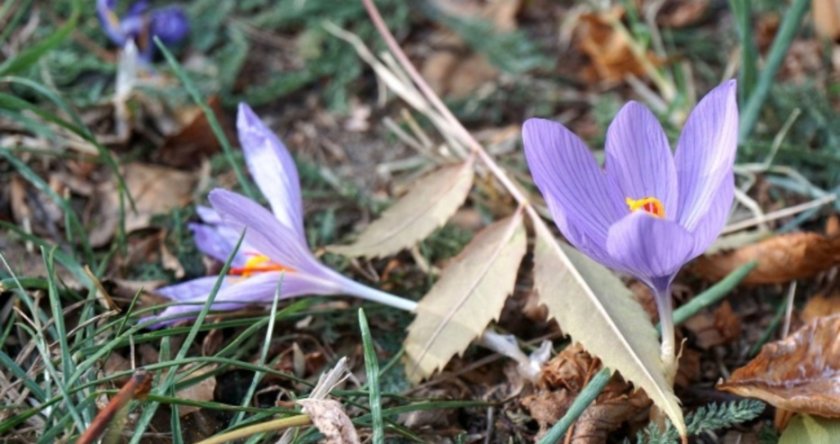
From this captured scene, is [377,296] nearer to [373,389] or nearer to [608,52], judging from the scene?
[373,389]

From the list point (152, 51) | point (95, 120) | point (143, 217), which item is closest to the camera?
point (143, 217)

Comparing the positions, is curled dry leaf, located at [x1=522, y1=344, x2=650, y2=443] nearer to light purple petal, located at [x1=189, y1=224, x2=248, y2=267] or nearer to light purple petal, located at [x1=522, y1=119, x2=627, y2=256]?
light purple petal, located at [x1=522, y1=119, x2=627, y2=256]

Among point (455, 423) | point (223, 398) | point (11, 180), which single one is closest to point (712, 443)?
point (455, 423)

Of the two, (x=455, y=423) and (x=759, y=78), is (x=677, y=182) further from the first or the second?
(x=759, y=78)

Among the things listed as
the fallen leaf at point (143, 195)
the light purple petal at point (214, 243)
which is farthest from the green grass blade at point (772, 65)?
the fallen leaf at point (143, 195)

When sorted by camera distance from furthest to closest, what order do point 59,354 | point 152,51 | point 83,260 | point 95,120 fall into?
point 152,51 → point 95,120 → point 83,260 → point 59,354

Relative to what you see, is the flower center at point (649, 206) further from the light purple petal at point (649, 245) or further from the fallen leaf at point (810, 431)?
the fallen leaf at point (810, 431)
